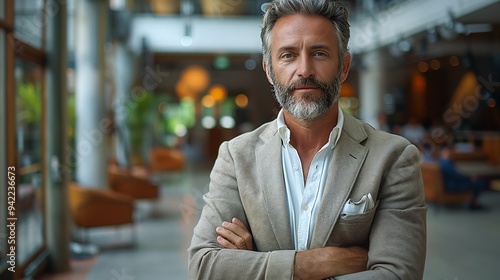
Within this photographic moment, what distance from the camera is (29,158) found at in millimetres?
5516

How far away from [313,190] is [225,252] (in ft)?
0.94

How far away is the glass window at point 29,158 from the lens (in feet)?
16.6

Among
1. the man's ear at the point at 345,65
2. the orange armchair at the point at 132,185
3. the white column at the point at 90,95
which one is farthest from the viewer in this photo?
the orange armchair at the point at 132,185

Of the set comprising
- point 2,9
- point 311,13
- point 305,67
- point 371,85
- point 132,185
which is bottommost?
point 132,185

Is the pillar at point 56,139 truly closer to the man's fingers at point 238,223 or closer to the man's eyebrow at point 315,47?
the man's fingers at point 238,223

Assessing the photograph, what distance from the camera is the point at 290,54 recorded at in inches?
56.4

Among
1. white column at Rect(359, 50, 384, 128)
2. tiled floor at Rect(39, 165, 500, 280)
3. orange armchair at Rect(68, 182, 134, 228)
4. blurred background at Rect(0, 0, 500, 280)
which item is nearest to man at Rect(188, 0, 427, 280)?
blurred background at Rect(0, 0, 500, 280)

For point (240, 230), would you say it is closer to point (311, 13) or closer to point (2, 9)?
point (311, 13)

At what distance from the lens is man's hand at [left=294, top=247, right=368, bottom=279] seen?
141 centimetres

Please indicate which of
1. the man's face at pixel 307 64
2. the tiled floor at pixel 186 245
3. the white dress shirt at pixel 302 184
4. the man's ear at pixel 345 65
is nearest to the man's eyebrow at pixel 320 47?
the man's face at pixel 307 64

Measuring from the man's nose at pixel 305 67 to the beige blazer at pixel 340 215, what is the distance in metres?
0.23

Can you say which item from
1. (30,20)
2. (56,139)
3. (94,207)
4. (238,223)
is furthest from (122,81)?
(238,223)

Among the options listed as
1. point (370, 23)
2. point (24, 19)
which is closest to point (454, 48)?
point (370, 23)

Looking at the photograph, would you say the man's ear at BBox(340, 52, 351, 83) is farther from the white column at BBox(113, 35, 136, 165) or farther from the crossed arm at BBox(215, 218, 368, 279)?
the white column at BBox(113, 35, 136, 165)
